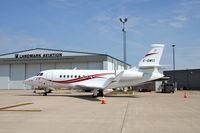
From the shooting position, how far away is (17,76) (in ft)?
162

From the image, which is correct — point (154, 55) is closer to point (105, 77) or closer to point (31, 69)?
point (105, 77)

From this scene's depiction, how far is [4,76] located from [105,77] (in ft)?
117

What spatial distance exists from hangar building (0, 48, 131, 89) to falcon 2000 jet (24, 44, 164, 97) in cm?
2075

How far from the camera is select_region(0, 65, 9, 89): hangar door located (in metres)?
49.3

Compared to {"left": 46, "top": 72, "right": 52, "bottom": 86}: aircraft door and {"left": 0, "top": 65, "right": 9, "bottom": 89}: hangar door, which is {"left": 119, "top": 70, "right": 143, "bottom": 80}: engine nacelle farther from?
{"left": 0, "top": 65, "right": 9, "bottom": 89}: hangar door

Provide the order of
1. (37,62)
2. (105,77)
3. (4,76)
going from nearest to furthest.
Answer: (105,77) → (37,62) → (4,76)

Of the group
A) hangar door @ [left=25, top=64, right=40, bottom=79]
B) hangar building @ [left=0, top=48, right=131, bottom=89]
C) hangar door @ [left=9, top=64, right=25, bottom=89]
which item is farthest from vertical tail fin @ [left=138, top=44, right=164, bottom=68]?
hangar door @ [left=9, top=64, right=25, bottom=89]

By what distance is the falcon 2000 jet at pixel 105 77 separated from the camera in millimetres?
22844

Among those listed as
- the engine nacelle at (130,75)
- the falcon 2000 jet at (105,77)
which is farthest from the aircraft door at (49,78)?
the engine nacelle at (130,75)

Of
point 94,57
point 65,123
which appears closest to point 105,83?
→ point 65,123

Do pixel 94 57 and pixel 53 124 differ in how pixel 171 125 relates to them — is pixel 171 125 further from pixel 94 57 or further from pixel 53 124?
pixel 94 57

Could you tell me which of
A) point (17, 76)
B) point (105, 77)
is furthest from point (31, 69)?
point (105, 77)

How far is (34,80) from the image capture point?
25.2 m

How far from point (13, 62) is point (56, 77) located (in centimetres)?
2977
